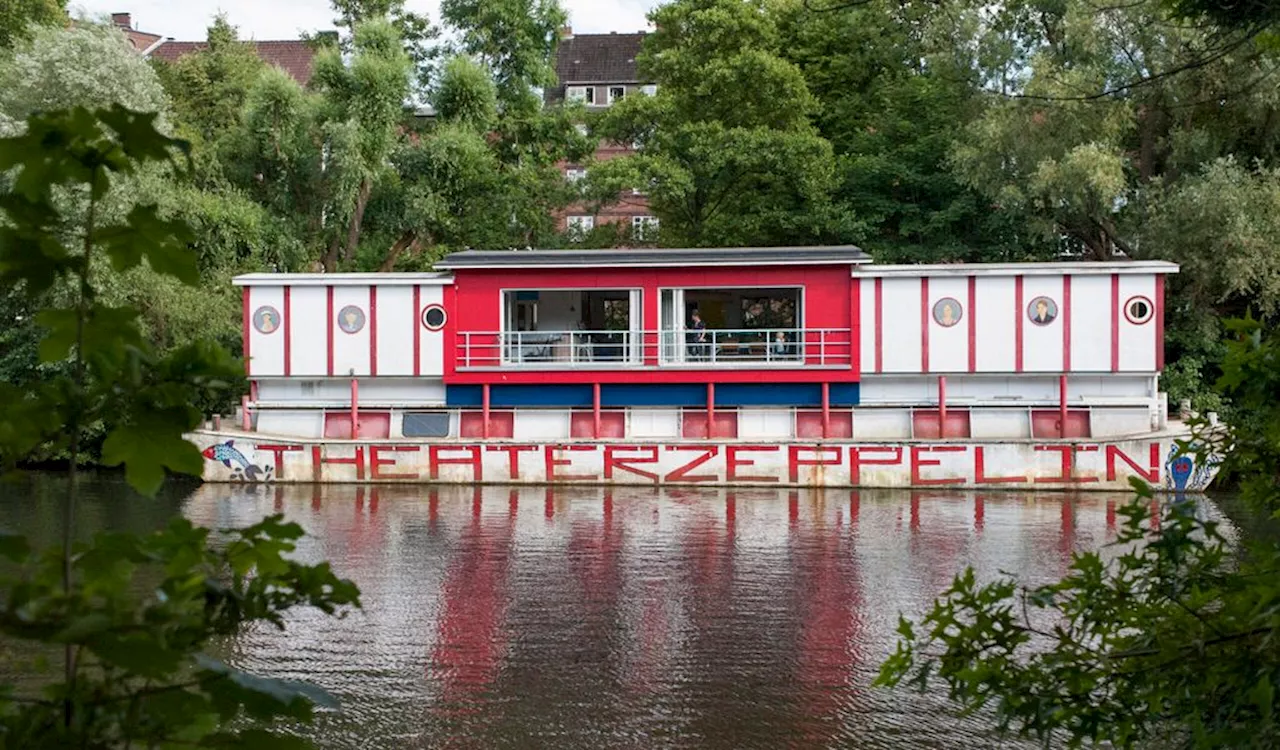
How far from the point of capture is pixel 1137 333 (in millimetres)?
25875

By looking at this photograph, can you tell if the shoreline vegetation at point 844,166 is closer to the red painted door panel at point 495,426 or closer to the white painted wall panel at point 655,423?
the red painted door panel at point 495,426

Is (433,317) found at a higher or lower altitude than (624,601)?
higher

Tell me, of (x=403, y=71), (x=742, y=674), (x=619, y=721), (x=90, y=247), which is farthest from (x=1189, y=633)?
(x=403, y=71)

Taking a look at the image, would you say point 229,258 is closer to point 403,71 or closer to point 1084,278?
point 403,71

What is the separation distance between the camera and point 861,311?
87.0 ft

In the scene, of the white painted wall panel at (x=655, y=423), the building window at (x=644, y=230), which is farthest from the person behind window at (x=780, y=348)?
the building window at (x=644, y=230)

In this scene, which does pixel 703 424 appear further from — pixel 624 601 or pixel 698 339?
pixel 624 601

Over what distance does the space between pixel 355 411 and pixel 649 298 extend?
233 inches

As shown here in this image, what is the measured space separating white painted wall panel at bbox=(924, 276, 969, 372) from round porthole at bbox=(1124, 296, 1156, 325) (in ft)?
9.35

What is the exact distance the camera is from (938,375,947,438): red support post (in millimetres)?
26047

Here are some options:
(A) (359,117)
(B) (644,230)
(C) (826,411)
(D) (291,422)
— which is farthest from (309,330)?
(B) (644,230)

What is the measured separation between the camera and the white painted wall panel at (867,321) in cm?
Answer: 2650

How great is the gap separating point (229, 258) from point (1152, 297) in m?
19.9

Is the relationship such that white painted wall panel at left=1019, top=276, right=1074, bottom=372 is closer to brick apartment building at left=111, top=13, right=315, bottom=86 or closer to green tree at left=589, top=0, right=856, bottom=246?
green tree at left=589, top=0, right=856, bottom=246
